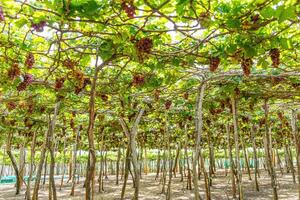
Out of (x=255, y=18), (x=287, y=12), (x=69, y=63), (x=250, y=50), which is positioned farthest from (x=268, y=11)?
(x=69, y=63)

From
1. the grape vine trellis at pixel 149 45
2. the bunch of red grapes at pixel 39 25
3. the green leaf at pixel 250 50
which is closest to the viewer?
the grape vine trellis at pixel 149 45

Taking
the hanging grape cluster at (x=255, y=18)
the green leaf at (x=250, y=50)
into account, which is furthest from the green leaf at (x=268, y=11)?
the green leaf at (x=250, y=50)

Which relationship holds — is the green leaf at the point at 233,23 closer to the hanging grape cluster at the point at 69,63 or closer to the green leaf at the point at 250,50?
the green leaf at the point at 250,50

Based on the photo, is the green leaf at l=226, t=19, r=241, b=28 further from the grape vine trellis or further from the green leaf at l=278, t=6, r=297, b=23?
the green leaf at l=278, t=6, r=297, b=23

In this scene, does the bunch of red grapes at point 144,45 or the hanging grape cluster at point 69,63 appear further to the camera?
the hanging grape cluster at point 69,63

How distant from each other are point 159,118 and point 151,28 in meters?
10.0

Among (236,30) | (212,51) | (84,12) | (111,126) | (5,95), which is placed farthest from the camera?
(111,126)

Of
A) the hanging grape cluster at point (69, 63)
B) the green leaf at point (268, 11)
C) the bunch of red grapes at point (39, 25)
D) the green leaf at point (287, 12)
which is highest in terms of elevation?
the bunch of red grapes at point (39, 25)

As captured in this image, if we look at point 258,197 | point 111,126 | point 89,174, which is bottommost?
point 258,197

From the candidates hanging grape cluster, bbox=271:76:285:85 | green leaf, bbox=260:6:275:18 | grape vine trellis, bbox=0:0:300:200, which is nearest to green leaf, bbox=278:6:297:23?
grape vine trellis, bbox=0:0:300:200

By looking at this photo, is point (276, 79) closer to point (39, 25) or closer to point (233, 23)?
point (233, 23)

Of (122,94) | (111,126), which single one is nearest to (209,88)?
(122,94)

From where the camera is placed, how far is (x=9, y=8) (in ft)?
14.6

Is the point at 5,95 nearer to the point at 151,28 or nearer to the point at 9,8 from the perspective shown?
the point at 9,8
